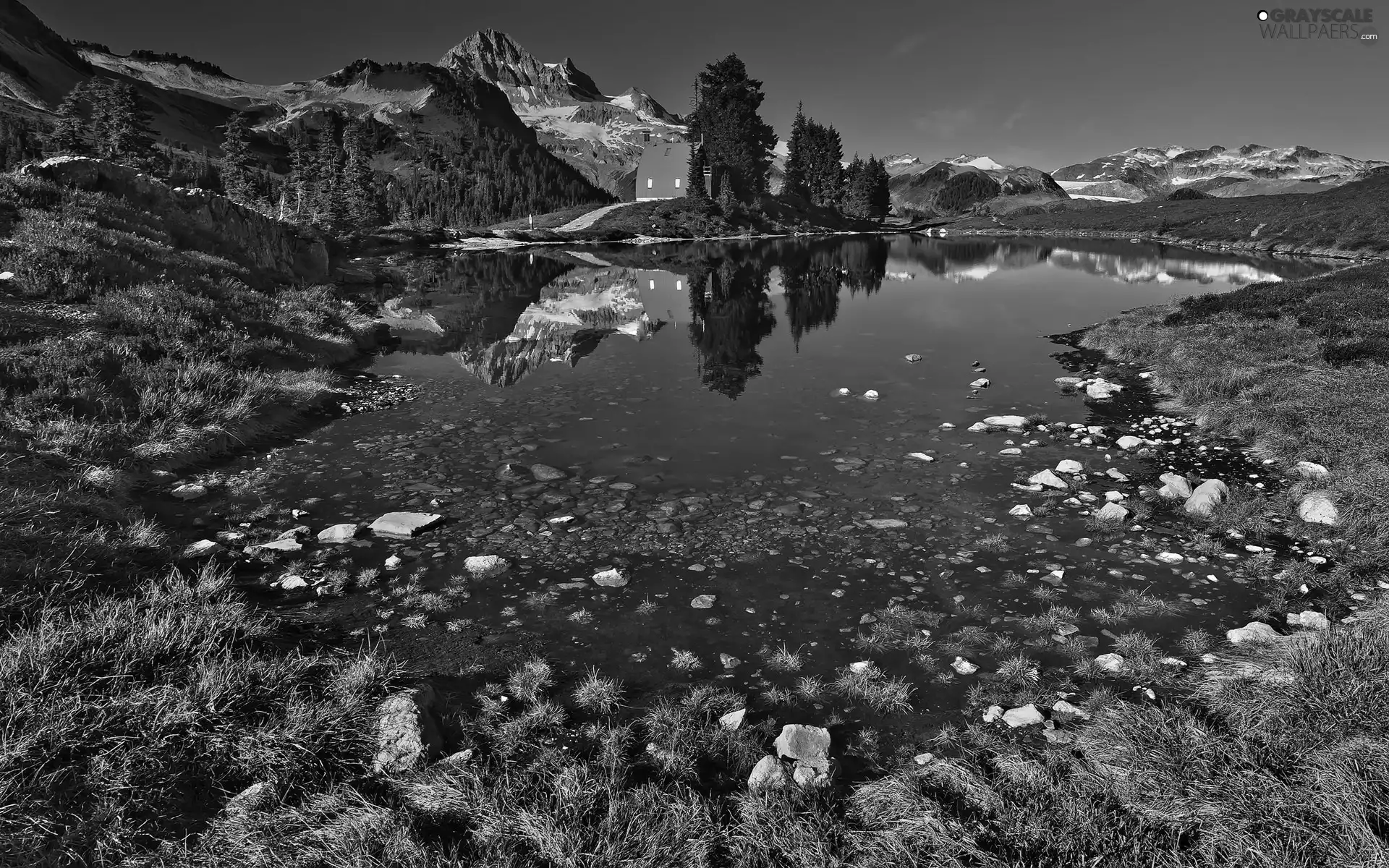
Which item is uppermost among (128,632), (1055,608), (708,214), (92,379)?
(708,214)

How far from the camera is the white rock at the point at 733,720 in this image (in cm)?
530

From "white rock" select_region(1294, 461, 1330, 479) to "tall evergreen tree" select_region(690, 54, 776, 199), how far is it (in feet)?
334

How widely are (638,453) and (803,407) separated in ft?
14.4

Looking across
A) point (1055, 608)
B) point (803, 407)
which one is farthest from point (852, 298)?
point (1055, 608)

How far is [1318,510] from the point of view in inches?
338

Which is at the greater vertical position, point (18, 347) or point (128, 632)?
point (18, 347)

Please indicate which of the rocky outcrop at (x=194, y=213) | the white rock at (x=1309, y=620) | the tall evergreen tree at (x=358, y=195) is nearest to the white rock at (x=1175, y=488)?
the white rock at (x=1309, y=620)

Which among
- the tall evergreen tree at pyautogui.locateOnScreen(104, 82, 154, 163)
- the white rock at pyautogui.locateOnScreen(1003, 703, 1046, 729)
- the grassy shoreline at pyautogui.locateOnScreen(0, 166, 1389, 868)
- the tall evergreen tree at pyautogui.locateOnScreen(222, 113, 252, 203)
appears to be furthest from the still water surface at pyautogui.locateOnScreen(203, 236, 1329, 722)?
the tall evergreen tree at pyautogui.locateOnScreen(222, 113, 252, 203)

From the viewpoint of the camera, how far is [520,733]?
5.14 metres

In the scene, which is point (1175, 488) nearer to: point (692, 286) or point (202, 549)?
point (202, 549)

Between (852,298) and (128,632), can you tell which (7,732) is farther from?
(852,298)

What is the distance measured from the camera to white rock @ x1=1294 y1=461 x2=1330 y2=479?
9.50 meters

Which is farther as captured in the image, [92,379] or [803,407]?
[803,407]

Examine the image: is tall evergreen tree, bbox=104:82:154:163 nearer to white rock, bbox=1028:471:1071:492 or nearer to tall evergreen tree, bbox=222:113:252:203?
tall evergreen tree, bbox=222:113:252:203
